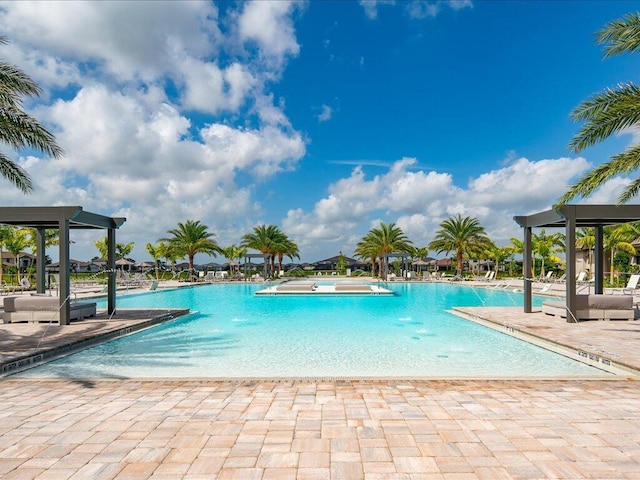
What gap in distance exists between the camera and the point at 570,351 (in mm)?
7117

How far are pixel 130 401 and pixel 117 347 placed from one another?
14.5 ft

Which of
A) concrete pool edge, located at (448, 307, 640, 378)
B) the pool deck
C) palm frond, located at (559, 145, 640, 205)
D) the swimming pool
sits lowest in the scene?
the swimming pool

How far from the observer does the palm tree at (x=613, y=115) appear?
749cm

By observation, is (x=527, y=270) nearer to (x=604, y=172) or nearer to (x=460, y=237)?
(x=604, y=172)

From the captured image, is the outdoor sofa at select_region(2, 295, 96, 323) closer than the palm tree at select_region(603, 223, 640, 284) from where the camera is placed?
Yes

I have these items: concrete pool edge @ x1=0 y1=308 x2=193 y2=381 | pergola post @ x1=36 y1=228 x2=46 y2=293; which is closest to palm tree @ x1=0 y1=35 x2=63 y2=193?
pergola post @ x1=36 y1=228 x2=46 y2=293

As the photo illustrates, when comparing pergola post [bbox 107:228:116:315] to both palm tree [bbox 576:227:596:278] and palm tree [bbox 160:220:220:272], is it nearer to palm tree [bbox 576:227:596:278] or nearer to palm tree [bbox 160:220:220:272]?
palm tree [bbox 160:220:220:272]

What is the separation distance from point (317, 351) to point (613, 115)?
804cm

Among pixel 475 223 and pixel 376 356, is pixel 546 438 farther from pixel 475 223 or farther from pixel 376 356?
pixel 475 223

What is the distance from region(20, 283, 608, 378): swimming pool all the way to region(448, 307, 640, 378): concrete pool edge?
0.59 feet

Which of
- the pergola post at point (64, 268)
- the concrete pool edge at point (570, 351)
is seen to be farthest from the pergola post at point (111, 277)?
the concrete pool edge at point (570, 351)

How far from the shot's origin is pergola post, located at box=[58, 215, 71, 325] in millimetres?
9703

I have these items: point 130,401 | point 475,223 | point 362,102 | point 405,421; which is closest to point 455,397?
point 405,421

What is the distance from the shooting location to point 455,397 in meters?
4.51
